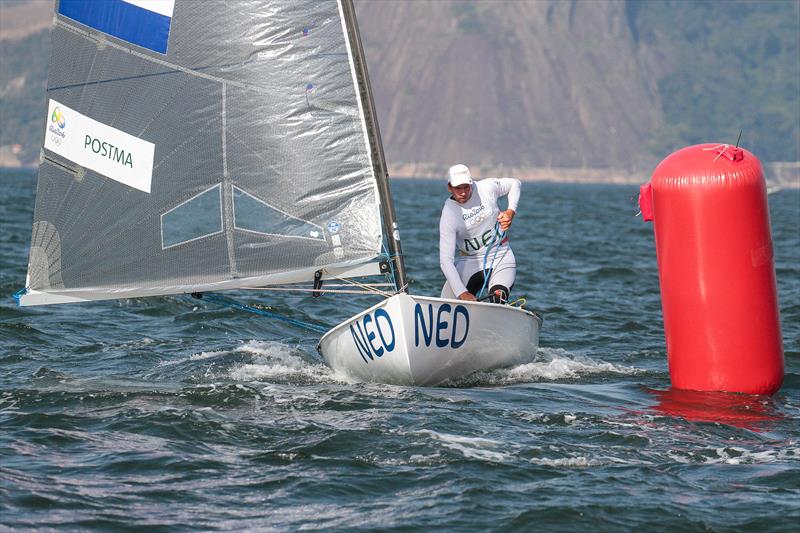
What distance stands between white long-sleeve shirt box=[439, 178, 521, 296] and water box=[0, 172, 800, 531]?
0.97 meters

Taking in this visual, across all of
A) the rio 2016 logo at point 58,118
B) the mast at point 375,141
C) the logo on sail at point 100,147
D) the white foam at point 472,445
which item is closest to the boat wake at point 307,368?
the mast at point 375,141

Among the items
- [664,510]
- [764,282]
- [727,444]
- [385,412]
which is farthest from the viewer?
[764,282]

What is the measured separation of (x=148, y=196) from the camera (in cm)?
1036

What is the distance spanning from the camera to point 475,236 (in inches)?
417

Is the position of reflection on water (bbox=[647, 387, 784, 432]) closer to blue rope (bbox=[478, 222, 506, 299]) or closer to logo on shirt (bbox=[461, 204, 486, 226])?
blue rope (bbox=[478, 222, 506, 299])

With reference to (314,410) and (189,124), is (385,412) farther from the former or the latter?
(189,124)

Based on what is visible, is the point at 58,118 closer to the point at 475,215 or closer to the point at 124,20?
the point at 124,20

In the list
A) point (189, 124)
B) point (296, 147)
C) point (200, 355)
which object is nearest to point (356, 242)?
point (296, 147)

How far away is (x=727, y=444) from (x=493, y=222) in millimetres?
3094

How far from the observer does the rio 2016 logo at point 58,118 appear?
34.5 ft

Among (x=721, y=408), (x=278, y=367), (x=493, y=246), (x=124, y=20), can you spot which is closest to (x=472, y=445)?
(x=721, y=408)

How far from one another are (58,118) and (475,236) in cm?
364

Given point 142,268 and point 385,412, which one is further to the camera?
point 142,268

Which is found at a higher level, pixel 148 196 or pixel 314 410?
pixel 148 196
